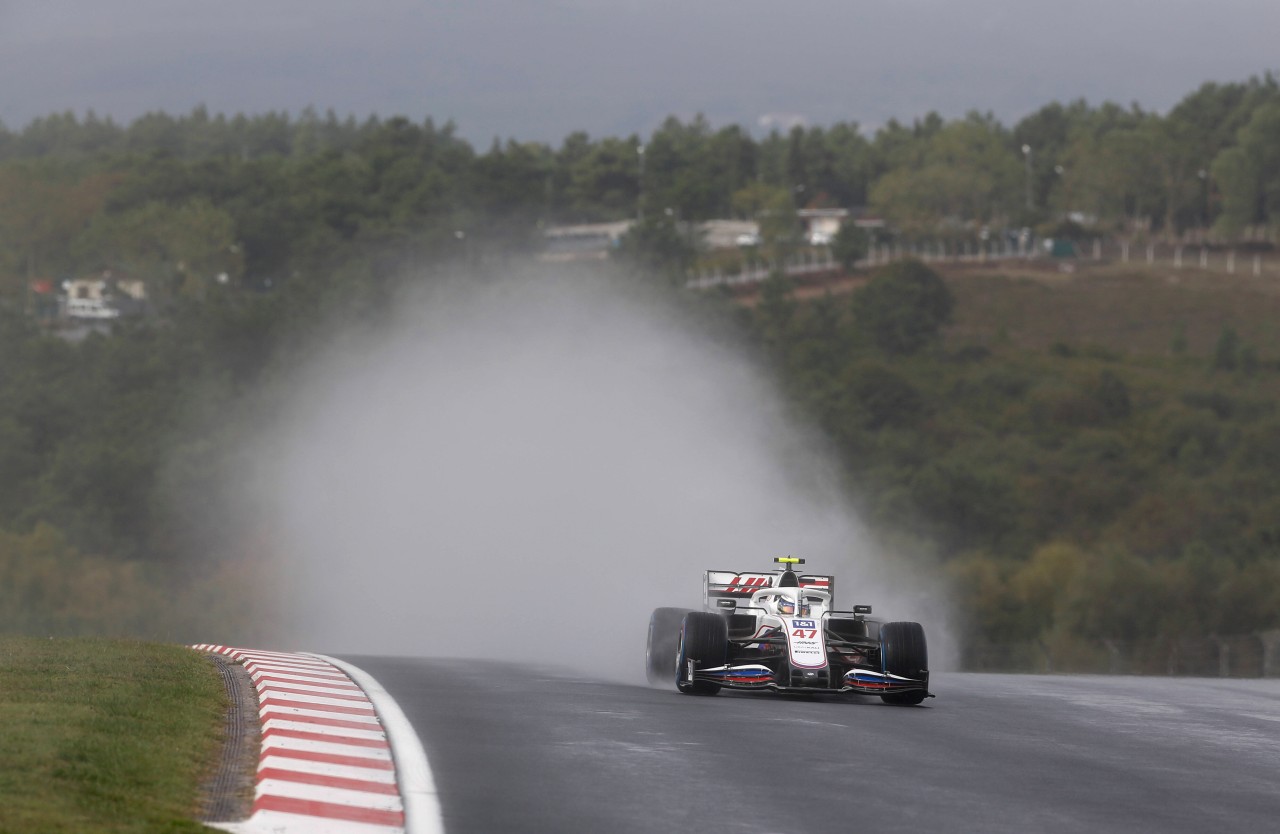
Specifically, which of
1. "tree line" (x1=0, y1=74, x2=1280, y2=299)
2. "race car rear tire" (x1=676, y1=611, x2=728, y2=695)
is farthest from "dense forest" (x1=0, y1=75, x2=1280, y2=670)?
"race car rear tire" (x1=676, y1=611, x2=728, y2=695)

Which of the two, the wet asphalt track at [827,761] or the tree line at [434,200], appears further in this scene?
the tree line at [434,200]

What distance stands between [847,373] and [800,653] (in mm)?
96013

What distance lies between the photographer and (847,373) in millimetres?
113062

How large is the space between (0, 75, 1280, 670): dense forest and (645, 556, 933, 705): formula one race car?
31.2 m

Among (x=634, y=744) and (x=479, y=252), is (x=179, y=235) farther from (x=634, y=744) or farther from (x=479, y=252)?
(x=634, y=744)

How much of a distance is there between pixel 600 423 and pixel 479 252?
83.3 m

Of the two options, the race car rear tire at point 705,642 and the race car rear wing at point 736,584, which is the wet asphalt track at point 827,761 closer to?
the race car rear tire at point 705,642

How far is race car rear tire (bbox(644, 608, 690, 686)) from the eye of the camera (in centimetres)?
2002

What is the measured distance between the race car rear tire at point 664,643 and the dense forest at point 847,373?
30.5 meters

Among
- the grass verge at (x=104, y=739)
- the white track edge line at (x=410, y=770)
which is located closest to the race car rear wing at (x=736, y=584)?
the white track edge line at (x=410, y=770)

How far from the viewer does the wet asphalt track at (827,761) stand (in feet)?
35.8

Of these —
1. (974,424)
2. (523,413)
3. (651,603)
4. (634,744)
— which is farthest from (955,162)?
(634,744)

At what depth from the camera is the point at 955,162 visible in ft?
588

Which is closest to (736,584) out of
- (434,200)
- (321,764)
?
(321,764)
